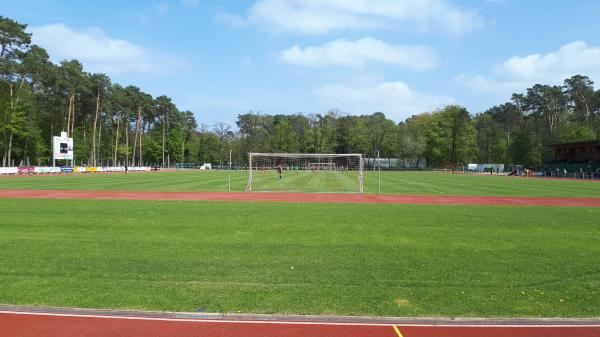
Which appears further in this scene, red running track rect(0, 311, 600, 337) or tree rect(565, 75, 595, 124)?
tree rect(565, 75, 595, 124)

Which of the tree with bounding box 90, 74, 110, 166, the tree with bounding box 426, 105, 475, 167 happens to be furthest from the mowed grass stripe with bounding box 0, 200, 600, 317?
the tree with bounding box 426, 105, 475, 167

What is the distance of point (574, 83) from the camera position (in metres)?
113

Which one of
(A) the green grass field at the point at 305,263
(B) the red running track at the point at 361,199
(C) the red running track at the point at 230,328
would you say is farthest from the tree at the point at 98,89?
(C) the red running track at the point at 230,328

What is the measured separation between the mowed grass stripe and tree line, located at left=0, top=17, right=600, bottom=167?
68.8 metres

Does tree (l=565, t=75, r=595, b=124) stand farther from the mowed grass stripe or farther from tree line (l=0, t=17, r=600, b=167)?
the mowed grass stripe

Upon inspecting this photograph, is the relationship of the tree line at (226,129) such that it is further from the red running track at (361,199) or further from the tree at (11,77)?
the red running track at (361,199)

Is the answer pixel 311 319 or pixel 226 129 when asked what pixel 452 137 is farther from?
pixel 311 319

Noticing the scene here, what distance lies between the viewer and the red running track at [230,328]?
233 inches

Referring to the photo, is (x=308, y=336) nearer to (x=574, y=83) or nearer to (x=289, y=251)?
(x=289, y=251)

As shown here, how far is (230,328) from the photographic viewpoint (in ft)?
20.1

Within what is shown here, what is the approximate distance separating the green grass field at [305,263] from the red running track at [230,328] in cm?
44

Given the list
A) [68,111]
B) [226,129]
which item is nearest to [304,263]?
[68,111]

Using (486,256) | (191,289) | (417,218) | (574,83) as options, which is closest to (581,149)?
(574,83)

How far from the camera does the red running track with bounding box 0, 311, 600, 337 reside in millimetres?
5926
